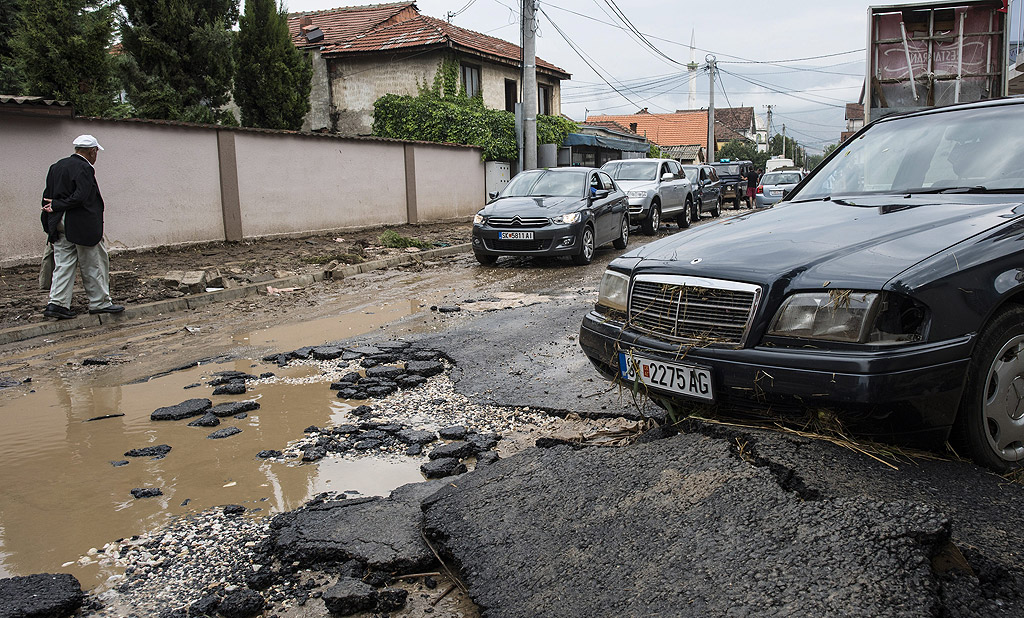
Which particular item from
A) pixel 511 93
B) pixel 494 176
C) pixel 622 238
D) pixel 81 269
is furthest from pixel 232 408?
pixel 511 93

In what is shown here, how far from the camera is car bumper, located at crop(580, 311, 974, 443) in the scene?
2572 mm

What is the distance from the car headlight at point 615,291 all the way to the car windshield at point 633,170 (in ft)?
49.0

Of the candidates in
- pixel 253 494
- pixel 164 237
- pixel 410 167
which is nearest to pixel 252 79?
pixel 410 167

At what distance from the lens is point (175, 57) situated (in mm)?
17453

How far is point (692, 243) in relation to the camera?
3.61 meters

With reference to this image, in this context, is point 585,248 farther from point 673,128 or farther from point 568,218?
point 673,128

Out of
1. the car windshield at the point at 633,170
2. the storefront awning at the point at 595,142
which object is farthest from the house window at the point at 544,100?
the car windshield at the point at 633,170

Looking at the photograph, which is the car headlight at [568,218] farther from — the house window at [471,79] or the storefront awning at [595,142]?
the storefront awning at [595,142]

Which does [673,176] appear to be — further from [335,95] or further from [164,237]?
[335,95]

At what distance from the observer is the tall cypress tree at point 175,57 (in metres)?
17.1

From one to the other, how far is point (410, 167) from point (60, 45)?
882 centimetres

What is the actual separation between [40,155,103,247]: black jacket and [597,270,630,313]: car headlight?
256 inches

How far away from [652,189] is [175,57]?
1194 cm

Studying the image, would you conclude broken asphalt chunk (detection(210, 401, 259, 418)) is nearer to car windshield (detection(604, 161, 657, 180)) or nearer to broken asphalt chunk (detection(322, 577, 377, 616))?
broken asphalt chunk (detection(322, 577, 377, 616))
